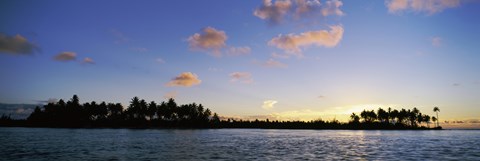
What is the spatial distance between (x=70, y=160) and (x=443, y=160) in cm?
3778

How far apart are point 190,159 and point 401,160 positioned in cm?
2201

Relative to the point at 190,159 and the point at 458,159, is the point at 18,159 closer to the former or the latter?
the point at 190,159

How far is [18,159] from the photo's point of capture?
32938 mm

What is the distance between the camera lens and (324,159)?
35.0 m

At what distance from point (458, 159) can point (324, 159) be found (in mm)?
14952

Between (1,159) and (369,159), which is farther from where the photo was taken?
(369,159)

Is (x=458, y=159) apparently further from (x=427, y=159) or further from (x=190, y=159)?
(x=190, y=159)

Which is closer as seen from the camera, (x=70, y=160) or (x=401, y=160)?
(x=70, y=160)

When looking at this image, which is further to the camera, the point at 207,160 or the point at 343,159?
the point at 343,159

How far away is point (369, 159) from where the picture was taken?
118 feet

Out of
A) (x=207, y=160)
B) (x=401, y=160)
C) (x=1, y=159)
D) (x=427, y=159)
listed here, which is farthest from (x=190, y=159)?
(x=427, y=159)

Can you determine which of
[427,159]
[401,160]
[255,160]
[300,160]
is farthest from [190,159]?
[427,159]

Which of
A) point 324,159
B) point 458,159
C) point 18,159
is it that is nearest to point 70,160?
point 18,159

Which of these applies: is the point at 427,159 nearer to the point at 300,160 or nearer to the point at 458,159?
the point at 458,159
